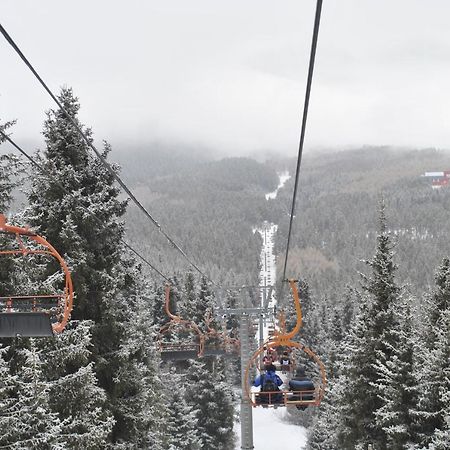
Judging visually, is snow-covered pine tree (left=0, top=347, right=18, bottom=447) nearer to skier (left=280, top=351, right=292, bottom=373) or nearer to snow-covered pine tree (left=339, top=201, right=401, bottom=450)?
skier (left=280, top=351, right=292, bottom=373)

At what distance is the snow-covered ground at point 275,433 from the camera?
169ft

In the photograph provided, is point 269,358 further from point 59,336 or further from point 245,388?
point 59,336

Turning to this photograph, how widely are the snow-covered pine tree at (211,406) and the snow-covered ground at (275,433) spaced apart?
968cm

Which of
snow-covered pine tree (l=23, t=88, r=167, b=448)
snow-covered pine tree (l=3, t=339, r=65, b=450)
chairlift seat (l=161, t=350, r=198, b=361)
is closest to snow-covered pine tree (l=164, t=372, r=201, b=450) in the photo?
chairlift seat (l=161, t=350, r=198, b=361)

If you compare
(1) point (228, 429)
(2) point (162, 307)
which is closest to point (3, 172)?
(1) point (228, 429)

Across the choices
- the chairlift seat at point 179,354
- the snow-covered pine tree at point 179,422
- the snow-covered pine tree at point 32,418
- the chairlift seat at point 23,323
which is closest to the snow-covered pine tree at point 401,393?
the snow-covered pine tree at point 32,418

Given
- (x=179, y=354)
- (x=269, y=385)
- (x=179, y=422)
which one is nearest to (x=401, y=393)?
(x=269, y=385)

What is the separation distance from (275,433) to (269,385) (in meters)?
41.2

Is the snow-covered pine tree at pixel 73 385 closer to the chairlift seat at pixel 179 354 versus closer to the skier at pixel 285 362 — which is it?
the skier at pixel 285 362

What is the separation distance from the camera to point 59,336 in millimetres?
12953

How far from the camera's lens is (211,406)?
38.7 m

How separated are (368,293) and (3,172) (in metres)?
13.8

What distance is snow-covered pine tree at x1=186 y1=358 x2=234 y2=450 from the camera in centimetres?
3891

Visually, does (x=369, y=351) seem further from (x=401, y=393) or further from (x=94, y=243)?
(x=94, y=243)
